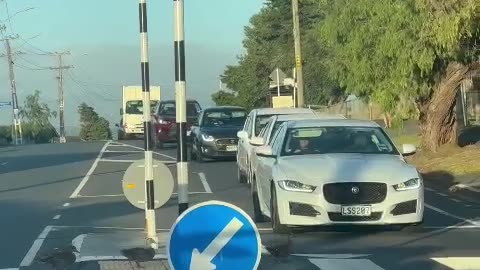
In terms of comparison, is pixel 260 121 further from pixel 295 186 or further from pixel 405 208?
pixel 405 208

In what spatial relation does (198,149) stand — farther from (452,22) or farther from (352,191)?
(352,191)

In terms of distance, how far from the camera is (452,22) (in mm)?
20266

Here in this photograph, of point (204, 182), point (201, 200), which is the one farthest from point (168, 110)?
point (201, 200)

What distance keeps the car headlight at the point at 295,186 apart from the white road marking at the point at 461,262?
82.3 inches

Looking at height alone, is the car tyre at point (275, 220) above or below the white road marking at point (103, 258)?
above

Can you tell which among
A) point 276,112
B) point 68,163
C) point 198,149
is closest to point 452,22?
point 276,112

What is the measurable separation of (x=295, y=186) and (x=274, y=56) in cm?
4663

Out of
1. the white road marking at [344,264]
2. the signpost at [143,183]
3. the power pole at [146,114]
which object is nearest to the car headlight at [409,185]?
the white road marking at [344,264]

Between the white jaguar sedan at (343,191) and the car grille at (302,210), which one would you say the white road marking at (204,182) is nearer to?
the white jaguar sedan at (343,191)

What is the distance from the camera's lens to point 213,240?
5.66 m

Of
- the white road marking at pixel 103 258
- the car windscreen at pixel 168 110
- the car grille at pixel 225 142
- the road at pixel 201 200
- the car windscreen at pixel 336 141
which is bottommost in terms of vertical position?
the road at pixel 201 200

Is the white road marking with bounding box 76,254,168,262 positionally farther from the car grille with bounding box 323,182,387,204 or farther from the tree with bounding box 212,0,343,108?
the tree with bounding box 212,0,343,108

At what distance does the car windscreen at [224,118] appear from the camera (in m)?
30.1

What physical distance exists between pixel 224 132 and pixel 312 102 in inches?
1090
